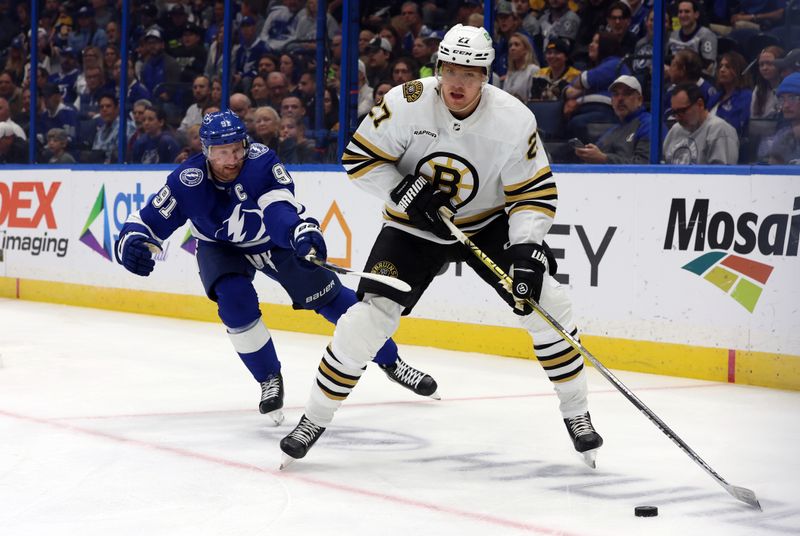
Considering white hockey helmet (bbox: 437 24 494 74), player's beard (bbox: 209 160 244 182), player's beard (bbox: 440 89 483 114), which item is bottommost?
player's beard (bbox: 209 160 244 182)

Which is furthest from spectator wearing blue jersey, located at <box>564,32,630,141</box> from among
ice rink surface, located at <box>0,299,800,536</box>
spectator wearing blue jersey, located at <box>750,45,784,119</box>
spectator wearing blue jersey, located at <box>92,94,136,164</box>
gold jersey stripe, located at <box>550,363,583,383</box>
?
spectator wearing blue jersey, located at <box>92,94,136,164</box>

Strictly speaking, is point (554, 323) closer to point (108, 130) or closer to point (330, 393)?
point (330, 393)

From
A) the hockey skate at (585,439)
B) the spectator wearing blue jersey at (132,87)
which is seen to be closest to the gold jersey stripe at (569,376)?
the hockey skate at (585,439)

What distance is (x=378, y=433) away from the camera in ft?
13.1

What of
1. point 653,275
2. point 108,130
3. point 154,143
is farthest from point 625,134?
point 108,130

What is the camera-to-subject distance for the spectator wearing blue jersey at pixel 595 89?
6574mm

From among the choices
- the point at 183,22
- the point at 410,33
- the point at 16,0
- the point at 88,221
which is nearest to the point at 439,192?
the point at 410,33

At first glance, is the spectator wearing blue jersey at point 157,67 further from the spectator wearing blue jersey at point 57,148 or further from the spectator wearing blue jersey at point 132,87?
the spectator wearing blue jersey at point 57,148

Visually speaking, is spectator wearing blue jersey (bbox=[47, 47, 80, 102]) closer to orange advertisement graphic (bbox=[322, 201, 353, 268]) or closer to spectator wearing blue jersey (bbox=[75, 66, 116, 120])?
spectator wearing blue jersey (bbox=[75, 66, 116, 120])

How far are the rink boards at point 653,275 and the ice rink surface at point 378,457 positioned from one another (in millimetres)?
188

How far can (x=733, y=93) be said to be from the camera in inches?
240

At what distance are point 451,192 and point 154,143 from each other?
5.76 metres

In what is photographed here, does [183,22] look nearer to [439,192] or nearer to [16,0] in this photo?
[16,0]

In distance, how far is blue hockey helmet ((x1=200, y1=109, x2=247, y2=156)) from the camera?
378cm
